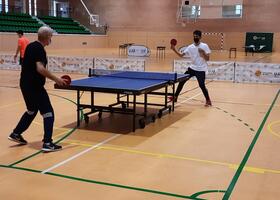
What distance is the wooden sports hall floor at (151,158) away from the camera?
3.96m

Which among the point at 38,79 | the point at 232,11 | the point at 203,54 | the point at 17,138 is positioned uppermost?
the point at 232,11

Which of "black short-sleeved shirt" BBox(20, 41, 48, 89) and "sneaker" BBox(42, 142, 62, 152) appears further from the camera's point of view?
"sneaker" BBox(42, 142, 62, 152)

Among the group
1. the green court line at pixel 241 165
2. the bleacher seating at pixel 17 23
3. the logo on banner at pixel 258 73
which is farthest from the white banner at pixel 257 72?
the bleacher seating at pixel 17 23

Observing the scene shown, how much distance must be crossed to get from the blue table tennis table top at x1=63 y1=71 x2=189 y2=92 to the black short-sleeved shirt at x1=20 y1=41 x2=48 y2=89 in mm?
1125

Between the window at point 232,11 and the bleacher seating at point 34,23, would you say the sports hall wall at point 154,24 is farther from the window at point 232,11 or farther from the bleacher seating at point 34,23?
the bleacher seating at point 34,23

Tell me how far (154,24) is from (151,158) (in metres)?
28.2

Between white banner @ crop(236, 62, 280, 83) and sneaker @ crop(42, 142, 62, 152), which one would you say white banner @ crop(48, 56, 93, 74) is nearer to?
white banner @ crop(236, 62, 280, 83)

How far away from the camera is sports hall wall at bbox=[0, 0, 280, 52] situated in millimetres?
28797

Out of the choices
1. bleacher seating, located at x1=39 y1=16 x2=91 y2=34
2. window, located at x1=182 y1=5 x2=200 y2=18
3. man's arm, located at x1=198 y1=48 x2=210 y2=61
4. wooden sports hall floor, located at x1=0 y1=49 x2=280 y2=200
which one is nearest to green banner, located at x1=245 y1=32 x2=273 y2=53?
window, located at x1=182 y1=5 x2=200 y2=18

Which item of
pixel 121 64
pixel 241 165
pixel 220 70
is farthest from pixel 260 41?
pixel 241 165

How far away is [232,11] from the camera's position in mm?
29125

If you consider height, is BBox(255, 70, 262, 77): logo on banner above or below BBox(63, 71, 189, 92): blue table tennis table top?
below

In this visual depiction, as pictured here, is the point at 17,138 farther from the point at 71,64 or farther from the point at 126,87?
the point at 71,64

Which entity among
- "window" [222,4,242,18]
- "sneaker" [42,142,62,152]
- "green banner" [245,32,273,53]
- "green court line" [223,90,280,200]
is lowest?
"green court line" [223,90,280,200]
